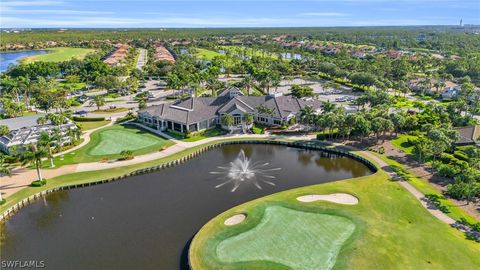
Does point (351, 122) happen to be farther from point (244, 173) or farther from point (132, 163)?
point (132, 163)

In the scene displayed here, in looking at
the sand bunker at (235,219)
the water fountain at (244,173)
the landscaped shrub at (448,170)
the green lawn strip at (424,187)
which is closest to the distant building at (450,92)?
the green lawn strip at (424,187)

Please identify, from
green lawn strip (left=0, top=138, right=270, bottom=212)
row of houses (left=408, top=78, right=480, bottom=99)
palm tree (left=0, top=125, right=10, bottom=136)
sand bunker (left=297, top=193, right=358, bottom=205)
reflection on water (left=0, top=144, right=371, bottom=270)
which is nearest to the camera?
reflection on water (left=0, top=144, right=371, bottom=270)

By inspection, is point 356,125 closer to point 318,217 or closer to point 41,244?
point 318,217

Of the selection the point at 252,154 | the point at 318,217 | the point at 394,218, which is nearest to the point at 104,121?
the point at 252,154

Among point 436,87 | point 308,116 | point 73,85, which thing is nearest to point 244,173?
point 308,116

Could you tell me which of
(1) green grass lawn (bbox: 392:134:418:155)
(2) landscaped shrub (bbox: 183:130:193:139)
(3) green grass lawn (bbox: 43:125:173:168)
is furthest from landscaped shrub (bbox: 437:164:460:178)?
(3) green grass lawn (bbox: 43:125:173:168)

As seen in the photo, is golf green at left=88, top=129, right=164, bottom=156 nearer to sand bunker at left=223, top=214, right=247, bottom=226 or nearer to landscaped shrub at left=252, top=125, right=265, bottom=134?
landscaped shrub at left=252, top=125, right=265, bottom=134
